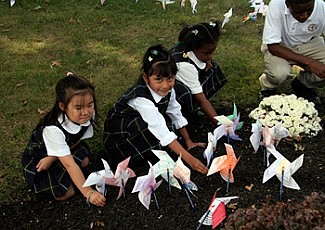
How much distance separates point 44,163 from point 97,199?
0.43 meters

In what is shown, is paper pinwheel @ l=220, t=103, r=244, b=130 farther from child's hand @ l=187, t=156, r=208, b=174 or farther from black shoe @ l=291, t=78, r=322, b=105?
black shoe @ l=291, t=78, r=322, b=105

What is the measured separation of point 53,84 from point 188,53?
5.43ft

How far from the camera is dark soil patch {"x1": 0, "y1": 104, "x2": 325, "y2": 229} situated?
3031mm

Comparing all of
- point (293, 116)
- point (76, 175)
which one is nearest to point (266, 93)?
point (293, 116)

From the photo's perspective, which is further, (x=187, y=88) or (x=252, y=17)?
(x=252, y=17)

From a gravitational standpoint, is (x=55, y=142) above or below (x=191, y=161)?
above

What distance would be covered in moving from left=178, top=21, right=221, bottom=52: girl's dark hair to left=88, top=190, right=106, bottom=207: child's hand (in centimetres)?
141

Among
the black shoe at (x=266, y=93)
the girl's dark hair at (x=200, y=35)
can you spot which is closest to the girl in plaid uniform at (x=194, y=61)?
the girl's dark hair at (x=200, y=35)

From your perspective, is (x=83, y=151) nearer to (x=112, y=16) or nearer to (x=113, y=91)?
(x=113, y=91)

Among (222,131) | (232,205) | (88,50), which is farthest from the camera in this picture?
(88,50)

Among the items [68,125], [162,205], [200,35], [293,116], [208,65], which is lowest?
[162,205]

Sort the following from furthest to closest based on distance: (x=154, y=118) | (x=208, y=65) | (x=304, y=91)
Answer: (x=304, y=91)
(x=208, y=65)
(x=154, y=118)

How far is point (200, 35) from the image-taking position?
12.8ft

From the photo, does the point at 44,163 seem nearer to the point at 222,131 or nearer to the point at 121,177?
the point at 121,177
